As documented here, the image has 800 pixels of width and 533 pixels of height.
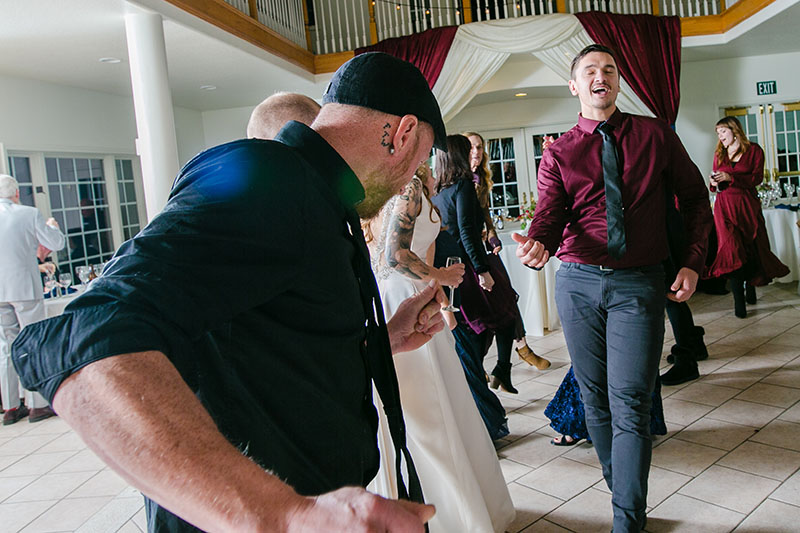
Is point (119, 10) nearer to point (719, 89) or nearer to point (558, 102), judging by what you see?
point (558, 102)

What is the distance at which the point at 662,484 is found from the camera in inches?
118

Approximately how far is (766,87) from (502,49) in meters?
4.30

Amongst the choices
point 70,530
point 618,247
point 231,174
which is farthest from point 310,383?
point 70,530

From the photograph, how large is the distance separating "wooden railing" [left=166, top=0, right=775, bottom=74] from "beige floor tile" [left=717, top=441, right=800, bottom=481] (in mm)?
6223

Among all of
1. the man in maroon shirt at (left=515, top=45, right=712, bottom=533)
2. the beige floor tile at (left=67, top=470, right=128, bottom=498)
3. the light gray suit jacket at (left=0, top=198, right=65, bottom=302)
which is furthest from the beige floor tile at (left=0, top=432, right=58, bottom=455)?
the man in maroon shirt at (left=515, top=45, right=712, bottom=533)

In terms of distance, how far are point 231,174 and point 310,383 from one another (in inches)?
12.7

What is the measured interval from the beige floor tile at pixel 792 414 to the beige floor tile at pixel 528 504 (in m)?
1.63

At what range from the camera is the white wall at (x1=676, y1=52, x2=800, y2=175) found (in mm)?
9742

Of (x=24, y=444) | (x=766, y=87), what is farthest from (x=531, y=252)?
(x=766, y=87)

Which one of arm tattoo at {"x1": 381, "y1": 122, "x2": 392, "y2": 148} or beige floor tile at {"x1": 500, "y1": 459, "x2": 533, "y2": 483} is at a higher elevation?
arm tattoo at {"x1": 381, "y1": 122, "x2": 392, "y2": 148}

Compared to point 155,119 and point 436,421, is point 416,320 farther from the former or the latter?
point 155,119

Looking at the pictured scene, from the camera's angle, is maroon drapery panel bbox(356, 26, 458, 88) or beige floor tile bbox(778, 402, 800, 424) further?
maroon drapery panel bbox(356, 26, 458, 88)

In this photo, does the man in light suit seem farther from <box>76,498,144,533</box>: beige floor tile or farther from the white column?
<box>76,498,144,533</box>: beige floor tile

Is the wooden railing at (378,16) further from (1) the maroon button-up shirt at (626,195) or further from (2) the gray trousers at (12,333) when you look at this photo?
(1) the maroon button-up shirt at (626,195)
